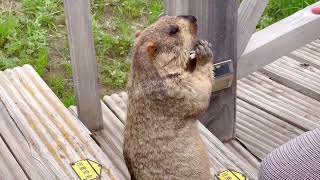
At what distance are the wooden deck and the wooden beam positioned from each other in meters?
0.47

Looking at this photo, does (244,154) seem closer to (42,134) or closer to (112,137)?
(112,137)

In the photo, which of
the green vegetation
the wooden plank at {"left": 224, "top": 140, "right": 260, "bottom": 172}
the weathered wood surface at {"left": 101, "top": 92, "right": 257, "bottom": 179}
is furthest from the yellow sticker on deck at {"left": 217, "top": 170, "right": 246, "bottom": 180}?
the green vegetation

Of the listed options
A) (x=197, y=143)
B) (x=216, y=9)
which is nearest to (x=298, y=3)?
(x=216, y=9)

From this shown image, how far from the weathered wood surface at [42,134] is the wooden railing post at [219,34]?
687 millimetres

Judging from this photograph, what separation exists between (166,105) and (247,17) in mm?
924

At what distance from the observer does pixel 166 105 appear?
8.02 ft

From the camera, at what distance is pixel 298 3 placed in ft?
16.6

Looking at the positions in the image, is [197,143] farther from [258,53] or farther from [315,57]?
[315,57]

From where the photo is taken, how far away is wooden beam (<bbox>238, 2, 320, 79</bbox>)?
324cm

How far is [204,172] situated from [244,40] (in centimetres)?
96

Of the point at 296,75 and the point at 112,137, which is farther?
the point at 296,75

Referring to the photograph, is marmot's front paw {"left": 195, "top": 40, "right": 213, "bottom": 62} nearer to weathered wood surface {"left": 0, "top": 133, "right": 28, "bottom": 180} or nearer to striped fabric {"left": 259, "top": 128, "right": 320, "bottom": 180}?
striped fabric {"left": 259, "top": 128, "right": 320, "bottom": 180}

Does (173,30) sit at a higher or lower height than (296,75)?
higher

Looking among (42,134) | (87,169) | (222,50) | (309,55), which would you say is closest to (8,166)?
(42,134)
